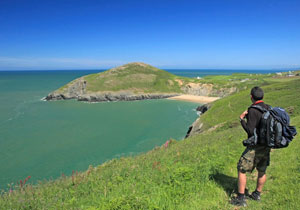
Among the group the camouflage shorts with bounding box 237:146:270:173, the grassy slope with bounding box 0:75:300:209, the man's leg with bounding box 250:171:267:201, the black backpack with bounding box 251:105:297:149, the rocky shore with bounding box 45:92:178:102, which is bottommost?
the rocky shore with bounding box 45:92:178:102

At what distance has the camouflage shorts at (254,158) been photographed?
14.8ft

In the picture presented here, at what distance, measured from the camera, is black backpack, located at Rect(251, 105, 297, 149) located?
13.4 feet

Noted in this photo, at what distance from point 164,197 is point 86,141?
2835cm

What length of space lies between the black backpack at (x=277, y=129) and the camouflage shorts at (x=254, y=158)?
1.27 ft

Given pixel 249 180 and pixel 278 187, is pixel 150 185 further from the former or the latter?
pixel 278 187

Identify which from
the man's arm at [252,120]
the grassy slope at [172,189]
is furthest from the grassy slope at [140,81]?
the man's arm at [252,120]

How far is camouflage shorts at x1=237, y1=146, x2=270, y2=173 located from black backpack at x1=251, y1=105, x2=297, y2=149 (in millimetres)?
388

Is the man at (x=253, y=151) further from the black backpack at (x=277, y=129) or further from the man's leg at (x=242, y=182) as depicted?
the black backpack at (x=277, y=129)

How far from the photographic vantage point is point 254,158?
15.0 feet

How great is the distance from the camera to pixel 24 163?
22812 millimetres

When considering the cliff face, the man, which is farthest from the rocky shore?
the man

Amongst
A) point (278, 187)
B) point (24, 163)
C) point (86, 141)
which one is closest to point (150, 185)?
point (278, 187)

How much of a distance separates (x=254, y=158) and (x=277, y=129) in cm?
100

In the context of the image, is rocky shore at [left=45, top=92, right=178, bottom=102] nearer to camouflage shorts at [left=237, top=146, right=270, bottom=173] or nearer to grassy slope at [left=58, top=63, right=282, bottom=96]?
grassy slope at [left=58, top=63, right=282, bottom=96]
